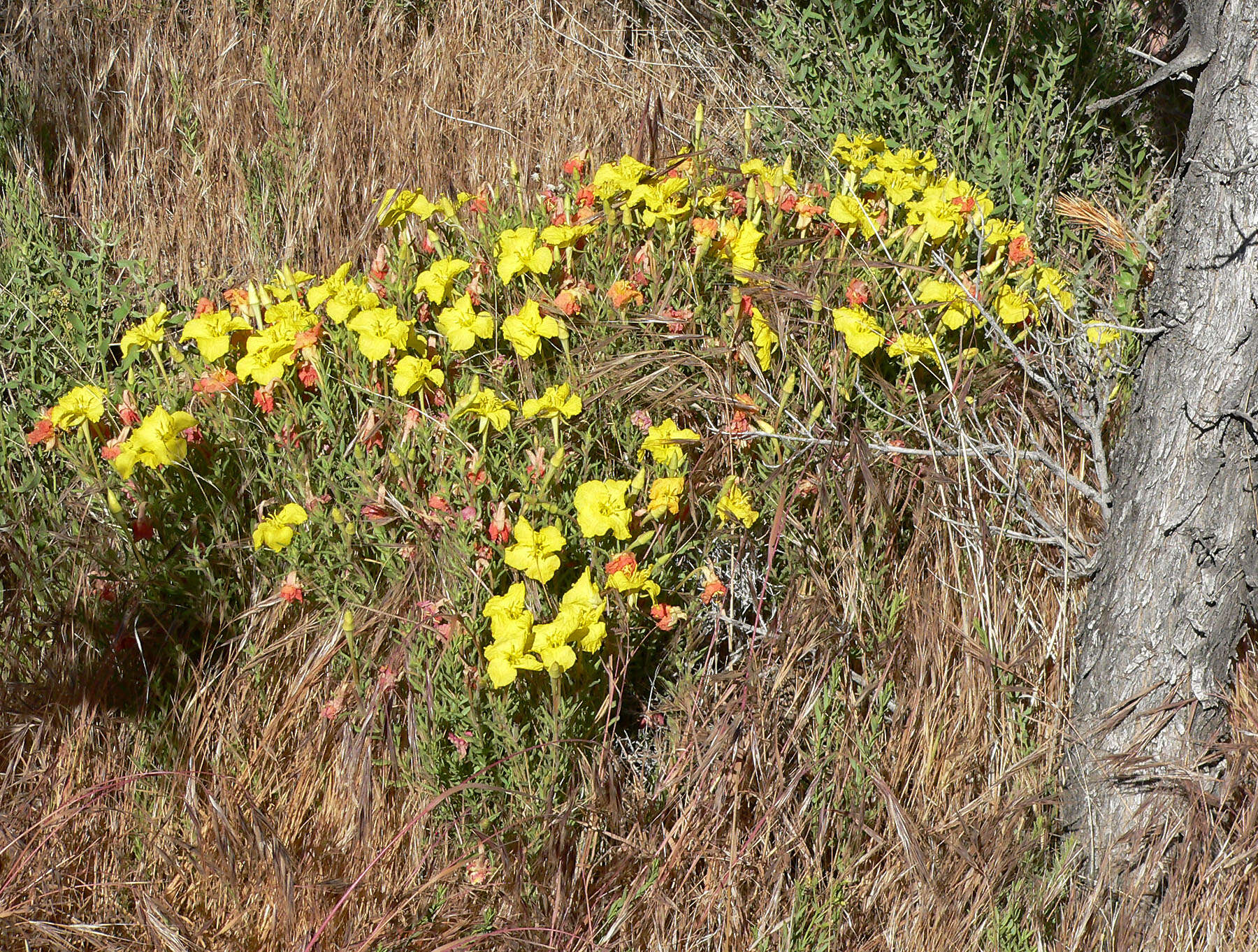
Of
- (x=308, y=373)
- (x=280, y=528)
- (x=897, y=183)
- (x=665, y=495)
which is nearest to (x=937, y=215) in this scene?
(x=897, y=183)

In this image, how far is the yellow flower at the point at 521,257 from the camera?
2.17 m

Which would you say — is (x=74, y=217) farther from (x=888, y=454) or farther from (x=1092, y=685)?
(x=1092, y=685)

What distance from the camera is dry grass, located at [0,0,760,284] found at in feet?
9.44

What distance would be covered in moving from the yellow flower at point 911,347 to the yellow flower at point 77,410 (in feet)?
5.40

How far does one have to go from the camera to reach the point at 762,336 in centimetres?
218

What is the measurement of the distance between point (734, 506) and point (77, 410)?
1.35 m

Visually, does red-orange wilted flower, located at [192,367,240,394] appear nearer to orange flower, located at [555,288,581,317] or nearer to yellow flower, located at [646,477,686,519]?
orange flower, located at [555,288,581,317]

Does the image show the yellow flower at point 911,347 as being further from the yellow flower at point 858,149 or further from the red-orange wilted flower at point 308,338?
the red-orange wilted flower at point 308,338

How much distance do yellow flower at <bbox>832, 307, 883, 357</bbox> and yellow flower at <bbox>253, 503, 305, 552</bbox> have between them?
1128mm

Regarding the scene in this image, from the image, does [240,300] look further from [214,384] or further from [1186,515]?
[1186,515]

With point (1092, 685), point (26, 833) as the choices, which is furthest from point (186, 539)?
point (1092, 685)

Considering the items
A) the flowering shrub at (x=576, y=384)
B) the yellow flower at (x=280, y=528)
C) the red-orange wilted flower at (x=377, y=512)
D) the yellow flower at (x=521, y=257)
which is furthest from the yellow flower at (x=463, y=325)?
the yellow flower at (x=280, y=528)

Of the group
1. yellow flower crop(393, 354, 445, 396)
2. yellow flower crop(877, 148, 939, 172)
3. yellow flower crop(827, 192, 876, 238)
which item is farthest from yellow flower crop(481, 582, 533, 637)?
yellow flower crop(877, 148, 939, 172)

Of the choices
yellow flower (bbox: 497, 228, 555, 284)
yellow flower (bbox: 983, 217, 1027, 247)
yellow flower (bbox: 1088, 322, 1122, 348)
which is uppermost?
yellow flower (bbox: 983, 217, 1027, 247)
